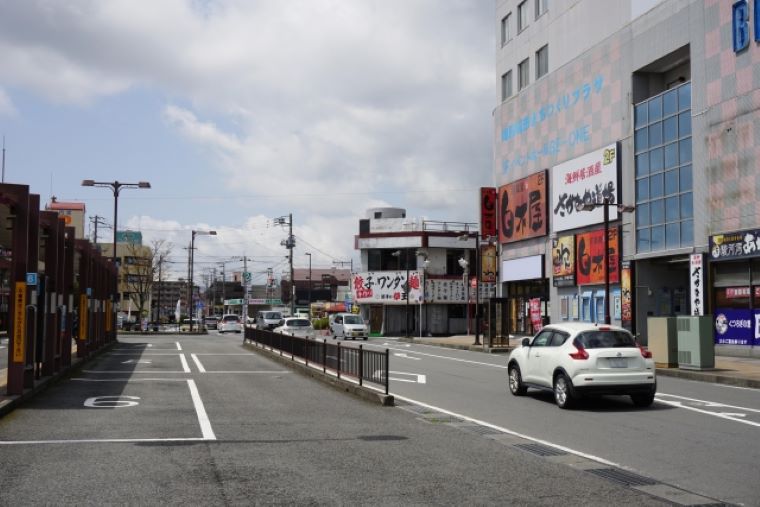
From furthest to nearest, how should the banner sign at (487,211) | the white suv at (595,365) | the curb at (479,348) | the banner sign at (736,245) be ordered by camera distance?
the banner sign at (487,211) < the curb at (479,348) < the banner sign at (736,245) < the white suv at (595,365)

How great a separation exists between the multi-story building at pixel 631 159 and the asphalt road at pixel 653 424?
415 inches

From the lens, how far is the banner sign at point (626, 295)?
118ft

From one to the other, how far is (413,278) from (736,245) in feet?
122

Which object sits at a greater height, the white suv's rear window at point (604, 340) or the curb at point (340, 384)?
the white suv's rear window at point (604, 340)

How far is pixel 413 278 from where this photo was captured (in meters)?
64.5

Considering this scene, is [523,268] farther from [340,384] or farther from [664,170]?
[340,384]

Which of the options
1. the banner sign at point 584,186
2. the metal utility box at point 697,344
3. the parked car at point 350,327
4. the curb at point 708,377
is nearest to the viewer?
the curb at point 708,377

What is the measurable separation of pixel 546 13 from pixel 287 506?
4444 cm

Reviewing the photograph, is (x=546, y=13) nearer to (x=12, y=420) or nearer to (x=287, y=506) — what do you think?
(x=12, y=420)

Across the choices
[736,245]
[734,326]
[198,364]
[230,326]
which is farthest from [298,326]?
[230,326]

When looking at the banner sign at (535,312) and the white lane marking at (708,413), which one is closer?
the white lane marking at (708,413)

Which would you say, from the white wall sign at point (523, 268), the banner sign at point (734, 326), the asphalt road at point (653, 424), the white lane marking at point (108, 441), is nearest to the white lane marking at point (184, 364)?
the asphalt road at point (653, 424)

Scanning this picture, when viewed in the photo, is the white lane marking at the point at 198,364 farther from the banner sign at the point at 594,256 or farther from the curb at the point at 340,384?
the banner sign at the point at 594,256

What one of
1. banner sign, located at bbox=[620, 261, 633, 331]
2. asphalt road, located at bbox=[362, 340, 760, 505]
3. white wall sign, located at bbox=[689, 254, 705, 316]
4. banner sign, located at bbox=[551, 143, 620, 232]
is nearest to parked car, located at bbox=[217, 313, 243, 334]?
banner sign, located at bbox=[551, 143, 620, 232]
